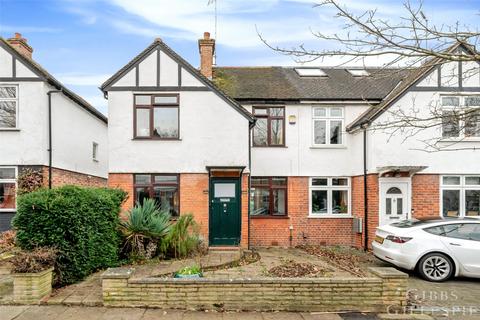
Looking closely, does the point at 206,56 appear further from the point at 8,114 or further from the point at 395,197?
the point at 395,197

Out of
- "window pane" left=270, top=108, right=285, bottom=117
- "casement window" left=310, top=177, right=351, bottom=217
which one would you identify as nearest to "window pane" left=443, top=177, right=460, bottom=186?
"casement window" left=310, top=177, right=351, bottom=217

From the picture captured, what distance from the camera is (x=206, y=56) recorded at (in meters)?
14.8

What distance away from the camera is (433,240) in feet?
30.6

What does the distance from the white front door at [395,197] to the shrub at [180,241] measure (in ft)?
20.7

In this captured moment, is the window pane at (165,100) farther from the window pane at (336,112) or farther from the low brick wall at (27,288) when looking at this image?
the low brick wall at (27,288)

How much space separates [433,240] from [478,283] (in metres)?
1.33

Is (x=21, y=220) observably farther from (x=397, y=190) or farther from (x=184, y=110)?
(x=397, y=190)

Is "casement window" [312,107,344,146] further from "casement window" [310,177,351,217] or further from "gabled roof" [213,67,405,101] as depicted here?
"casement window" [310,177,351,217]

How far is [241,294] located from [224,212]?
6.03 meters

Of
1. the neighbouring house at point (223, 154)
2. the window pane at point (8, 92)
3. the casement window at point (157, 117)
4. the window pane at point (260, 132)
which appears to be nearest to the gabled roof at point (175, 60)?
the neighbouring house at point (223, 154)

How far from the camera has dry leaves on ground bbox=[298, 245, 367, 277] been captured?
9837mm

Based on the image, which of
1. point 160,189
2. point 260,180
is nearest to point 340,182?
point 260,180

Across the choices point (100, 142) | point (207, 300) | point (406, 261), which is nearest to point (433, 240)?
point (406, 261)

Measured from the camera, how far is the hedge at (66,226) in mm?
7246
